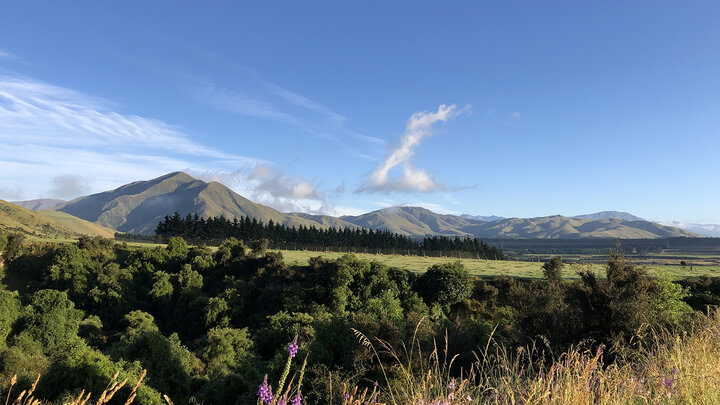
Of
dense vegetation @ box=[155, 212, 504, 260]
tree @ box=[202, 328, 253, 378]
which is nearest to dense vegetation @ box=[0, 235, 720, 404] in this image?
tree @ box=[202, 328, 253, 378]

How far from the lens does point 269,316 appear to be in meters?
43.5

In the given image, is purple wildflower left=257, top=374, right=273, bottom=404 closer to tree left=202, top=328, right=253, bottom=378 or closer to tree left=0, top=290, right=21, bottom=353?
tree left=202, top=328, right=253, bottom=378

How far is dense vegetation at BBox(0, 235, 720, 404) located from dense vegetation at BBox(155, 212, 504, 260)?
40.4 metres

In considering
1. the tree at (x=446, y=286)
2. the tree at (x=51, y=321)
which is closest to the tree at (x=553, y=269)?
the tree at (x=446, y=286)

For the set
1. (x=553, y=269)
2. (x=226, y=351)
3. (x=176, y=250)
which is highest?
(x=553, y=269)

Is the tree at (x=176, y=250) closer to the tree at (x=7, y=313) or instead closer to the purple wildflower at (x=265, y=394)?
the tree at (x=7, y=313)

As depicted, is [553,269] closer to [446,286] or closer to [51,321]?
[446,286]

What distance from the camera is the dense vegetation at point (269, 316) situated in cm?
2055

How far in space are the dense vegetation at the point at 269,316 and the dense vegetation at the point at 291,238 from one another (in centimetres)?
4041

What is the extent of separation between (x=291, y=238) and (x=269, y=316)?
85847mm

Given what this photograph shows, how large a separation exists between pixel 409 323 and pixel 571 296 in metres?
Result: 11.7

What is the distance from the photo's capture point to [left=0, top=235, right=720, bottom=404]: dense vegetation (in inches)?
809

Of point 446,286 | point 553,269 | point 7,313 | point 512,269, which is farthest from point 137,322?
point 512,269

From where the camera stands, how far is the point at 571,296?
22344 millimetres
